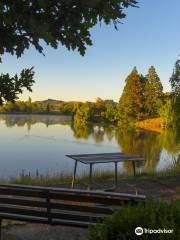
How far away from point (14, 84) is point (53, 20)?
1.11 meters

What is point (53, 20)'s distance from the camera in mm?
4895

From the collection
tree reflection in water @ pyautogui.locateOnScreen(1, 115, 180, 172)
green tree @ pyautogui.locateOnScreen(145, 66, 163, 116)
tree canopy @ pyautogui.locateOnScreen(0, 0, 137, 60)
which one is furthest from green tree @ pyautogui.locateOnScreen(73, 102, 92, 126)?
tree canopy @ pyautogui.locateOnScreen(0, 0, 137, 60)

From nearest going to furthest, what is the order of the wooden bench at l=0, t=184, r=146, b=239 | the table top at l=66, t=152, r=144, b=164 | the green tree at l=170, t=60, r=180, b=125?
the wooden bench at l=0, t=184, r=146, b=239 → the table top at l=66, t=152, r=144, b=164 → the green tree at l=170, t=60, r=180, b=125

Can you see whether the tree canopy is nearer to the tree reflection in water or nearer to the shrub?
the shrub

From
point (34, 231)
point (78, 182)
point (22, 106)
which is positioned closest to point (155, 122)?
point (78, 182)

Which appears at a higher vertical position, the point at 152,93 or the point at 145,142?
the point at 152,93

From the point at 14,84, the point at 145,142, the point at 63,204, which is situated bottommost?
the point at 145,142

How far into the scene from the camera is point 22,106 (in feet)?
601

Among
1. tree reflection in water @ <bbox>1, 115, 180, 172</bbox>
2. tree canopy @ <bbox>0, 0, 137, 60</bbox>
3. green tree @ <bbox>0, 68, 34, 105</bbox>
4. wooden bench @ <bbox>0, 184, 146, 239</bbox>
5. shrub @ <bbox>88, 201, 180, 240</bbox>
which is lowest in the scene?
tree reflection in water @ <bbox>1, 115, 180, 172</bbox>

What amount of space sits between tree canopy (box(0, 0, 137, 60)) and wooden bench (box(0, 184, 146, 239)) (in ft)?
7.41

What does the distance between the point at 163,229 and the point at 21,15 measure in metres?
2.91

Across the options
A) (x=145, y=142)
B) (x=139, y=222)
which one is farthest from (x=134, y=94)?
(x=139, y=222)

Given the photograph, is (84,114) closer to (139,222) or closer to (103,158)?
(103,158)

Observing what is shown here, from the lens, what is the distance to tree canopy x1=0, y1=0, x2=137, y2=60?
4.52m
